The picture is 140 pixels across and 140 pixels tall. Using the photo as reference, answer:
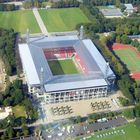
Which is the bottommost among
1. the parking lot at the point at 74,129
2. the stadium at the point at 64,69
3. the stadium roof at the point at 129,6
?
the parking lot at the point at 74,129

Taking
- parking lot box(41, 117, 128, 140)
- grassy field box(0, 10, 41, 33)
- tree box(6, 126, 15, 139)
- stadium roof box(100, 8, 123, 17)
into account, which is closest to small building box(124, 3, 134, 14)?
stadium roof box(100, 8, 123, 17)

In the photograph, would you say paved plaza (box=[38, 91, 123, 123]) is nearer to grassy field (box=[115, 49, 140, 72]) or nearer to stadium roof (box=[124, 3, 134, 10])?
grassy field (box=[115, 49, 140, 72])

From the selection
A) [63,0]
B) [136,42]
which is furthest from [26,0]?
[136,42]

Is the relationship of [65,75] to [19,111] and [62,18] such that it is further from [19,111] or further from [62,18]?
[62,18]

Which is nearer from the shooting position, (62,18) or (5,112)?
(5,112)

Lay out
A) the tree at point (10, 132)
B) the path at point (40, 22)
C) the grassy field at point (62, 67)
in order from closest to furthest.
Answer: the tree at point (10, 132) → the grassy field at point (62, 67) → the path at point (40, 22)

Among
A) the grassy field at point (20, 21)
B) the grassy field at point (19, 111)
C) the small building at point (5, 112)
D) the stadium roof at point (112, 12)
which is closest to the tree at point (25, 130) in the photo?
the grassy field at point (19, 111)

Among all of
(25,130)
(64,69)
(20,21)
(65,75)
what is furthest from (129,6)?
(25,130)

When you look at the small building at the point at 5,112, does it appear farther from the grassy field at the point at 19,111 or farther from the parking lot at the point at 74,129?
the parking lot at the point at 74,129
